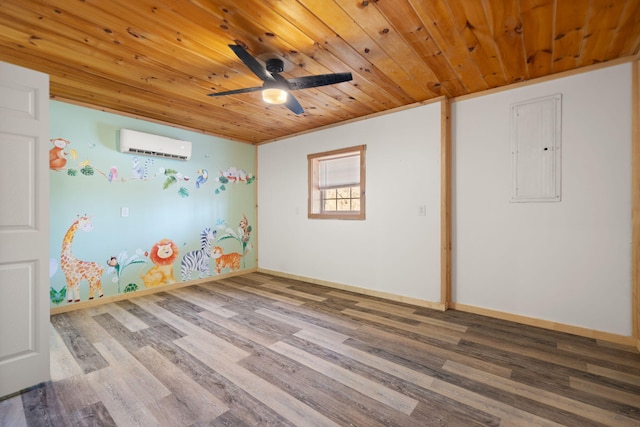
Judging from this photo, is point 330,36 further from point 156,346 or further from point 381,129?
point 156,346

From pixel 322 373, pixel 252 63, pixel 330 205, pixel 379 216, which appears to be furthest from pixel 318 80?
pixel 330 205

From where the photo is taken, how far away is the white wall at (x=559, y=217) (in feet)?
8.25

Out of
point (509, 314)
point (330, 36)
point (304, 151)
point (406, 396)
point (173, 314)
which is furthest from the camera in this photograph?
point (304, 151)

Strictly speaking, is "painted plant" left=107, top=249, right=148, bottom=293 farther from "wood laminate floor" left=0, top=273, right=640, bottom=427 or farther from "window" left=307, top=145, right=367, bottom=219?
"window" left=307, top=145, right=367, bottom=219

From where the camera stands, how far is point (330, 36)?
214cm

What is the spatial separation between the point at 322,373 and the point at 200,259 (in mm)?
3236

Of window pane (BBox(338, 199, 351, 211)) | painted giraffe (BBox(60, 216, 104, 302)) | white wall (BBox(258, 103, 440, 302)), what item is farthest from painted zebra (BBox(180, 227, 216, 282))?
window pane (BBox(338, 199, 351, 211))

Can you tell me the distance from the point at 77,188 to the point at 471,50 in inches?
175

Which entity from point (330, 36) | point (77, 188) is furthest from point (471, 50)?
point (77, 188)

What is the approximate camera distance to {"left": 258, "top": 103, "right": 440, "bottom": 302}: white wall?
11.3 feet

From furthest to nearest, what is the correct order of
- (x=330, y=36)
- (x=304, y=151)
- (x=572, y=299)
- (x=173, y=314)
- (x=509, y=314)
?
(x=304, y=151) < (x=173, y=314) < (x=509, y=314) < (x=572, y=299) < (x=330, y=36)

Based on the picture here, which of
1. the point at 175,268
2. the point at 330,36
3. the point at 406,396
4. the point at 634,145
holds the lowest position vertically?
the point at 406,396

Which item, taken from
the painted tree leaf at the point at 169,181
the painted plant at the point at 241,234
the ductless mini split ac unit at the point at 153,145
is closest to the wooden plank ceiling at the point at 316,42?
the ductless mini split ac unit at the point at 153,145

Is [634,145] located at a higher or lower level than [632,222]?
higher
